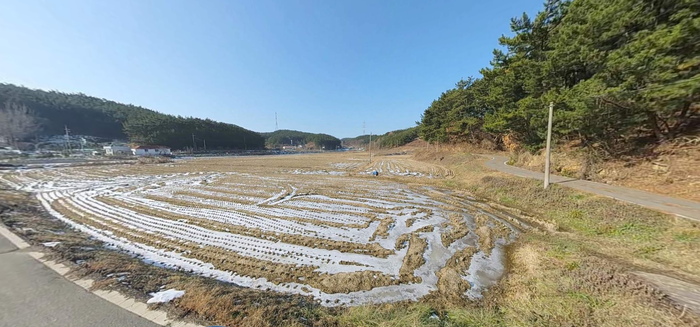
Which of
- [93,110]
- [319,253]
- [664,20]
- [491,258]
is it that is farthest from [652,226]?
[93,110]

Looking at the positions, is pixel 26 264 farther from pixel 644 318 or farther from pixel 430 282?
pixel 644 318

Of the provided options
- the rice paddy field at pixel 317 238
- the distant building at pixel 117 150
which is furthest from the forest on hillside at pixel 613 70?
the distant building at pixel 117 150

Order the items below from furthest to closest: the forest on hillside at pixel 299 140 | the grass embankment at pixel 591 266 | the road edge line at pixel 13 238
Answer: the forest on hillside at pixel 299 140, the road edge line at pixel 13 238, the grass embankment at pixel 591 266

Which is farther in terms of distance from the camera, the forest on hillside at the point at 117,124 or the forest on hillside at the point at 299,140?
the forest on hillside at the point at 299,140

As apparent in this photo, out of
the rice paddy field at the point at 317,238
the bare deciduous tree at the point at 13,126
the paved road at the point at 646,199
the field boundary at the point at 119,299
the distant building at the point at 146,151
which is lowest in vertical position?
the rice paddy field at the point at 317,238

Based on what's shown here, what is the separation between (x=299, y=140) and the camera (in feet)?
535

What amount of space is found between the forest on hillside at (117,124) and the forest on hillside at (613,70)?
95898 mm

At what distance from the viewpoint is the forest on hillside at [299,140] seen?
131938 mm

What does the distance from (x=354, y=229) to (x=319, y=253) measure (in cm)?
201

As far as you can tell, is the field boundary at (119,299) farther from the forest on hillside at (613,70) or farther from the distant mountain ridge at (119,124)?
the distant mountain ridge at (119,124)

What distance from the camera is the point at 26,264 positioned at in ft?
13.4

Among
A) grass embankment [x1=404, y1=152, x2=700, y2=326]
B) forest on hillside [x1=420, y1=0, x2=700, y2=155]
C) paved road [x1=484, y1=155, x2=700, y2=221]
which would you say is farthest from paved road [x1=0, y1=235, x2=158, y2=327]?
forest on hillside [x1=420, y1=0, x2=700, y2=155]

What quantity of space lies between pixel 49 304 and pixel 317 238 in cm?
502

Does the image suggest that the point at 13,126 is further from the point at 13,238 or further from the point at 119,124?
the point at 13,238
